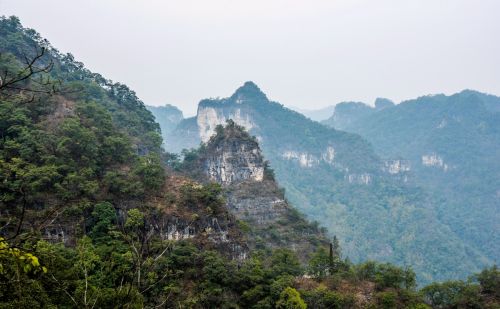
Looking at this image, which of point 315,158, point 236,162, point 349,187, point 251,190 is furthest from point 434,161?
point 251,190

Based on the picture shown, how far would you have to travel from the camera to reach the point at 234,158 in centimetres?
5888

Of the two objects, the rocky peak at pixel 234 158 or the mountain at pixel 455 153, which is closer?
the rocky peak at pixel 234 158

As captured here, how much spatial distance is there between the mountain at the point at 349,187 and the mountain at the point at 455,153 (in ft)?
33.7

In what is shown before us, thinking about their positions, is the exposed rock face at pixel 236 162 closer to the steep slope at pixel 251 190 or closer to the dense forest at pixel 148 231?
the steep slope at pixel 251 190

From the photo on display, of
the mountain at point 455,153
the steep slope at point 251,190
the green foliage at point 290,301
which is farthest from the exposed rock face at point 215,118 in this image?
the green foliage at point 290,301

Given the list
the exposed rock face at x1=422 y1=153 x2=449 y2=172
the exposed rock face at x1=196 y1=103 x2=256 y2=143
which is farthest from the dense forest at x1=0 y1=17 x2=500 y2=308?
the exposed rock face at x1=422 y1=153 x2=449 y2=172

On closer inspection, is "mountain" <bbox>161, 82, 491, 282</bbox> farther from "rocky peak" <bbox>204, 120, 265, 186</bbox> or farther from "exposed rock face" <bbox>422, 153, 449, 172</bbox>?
"rocky peak" <bbox>204, 120, 265, 186</bbox>

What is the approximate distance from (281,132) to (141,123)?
273 feet

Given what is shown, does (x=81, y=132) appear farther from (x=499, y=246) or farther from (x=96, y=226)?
(x=499, y=246)

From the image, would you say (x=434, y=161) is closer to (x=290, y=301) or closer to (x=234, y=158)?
(x=234, y=158)

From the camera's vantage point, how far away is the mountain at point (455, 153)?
114431 mm

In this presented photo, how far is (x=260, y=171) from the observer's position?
58.9 meters

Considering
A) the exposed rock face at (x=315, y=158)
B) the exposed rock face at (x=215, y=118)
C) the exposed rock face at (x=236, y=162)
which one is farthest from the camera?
the exposed rock face at (x=315, y=158)

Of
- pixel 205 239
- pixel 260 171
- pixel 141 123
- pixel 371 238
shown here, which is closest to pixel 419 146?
pixel 371 238
